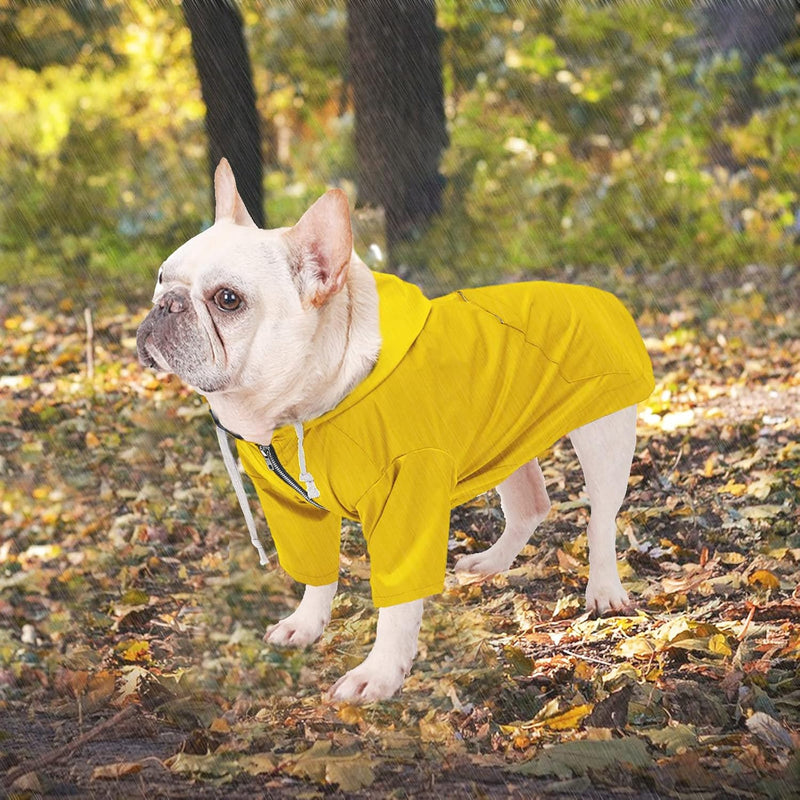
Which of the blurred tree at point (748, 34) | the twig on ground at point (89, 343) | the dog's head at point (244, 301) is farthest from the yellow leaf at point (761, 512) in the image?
the blurred tree at point (748, 34)

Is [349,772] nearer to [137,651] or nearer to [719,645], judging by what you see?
[137,651]

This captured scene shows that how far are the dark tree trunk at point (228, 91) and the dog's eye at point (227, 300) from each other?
9.46ft

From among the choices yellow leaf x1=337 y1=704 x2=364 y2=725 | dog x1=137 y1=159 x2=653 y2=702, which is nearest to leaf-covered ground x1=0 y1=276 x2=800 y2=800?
yellow leaf x1=337 y1=704 x2=364 y2=725

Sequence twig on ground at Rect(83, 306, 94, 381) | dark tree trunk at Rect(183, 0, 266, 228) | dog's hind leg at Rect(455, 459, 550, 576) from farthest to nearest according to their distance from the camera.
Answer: twig on ground at Rect(83, 306, 94, 381) → dark tree trunk at Rect(183, 0, 266, 228) → dog's hind leg at Rect(455, 459, 550, 576)

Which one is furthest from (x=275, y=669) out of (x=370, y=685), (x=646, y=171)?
(x=646, y=171)

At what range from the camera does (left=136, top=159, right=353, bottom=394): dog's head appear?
10.2 feet

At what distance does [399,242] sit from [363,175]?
0.57 meters

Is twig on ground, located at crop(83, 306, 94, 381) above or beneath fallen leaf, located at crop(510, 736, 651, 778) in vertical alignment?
above

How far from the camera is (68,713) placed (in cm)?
365

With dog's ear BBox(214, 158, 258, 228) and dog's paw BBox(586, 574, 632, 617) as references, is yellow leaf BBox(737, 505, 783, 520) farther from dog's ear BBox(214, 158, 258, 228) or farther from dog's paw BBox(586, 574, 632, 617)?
dog's ear BBox(214, 158, 258, 228)

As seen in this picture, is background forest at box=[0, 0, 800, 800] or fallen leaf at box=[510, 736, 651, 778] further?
background forest at box=[0, 0, 800, 800]

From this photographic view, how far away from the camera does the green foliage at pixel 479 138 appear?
27.6 ft

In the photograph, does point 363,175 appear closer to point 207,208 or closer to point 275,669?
point 207,208

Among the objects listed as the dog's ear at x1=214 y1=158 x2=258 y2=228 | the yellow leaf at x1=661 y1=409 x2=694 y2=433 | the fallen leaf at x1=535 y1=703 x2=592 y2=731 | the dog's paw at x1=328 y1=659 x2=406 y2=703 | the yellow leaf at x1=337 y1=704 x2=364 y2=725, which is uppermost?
the dog's ear at x1=214 y1=158 x2=258 y2=228
